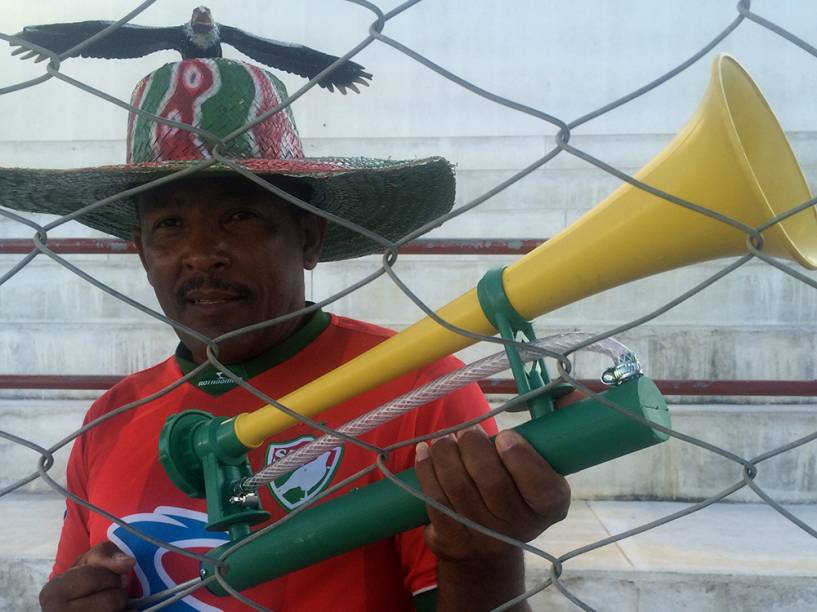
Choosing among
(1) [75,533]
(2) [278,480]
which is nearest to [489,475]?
(2) [278,480]

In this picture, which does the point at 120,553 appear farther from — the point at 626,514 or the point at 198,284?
the point at 626,514

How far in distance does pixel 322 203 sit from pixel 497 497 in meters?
0.45

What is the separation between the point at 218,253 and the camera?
78cm

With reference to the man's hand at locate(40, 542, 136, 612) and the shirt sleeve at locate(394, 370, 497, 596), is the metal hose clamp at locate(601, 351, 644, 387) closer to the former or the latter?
the shirt sleeve at locate(394, 370, 497, 596)

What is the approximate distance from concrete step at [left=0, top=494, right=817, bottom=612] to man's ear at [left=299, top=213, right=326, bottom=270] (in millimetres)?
641

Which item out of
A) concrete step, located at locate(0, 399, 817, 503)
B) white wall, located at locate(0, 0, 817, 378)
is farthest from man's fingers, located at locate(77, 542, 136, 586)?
white wall, located at locate(0, 0, 817, 378)

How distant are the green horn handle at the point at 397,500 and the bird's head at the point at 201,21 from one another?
1.78 ft

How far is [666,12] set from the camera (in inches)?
125

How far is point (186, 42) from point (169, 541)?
510 millimetres

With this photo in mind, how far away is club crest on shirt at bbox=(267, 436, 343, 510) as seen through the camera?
76 cm

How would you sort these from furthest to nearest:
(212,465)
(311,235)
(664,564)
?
1. (664,564)
2. (311,235)
3. (212,465)

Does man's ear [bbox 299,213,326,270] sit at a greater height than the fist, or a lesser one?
greater

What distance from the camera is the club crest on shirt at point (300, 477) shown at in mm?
760

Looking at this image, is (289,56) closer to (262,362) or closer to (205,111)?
(205,111)
